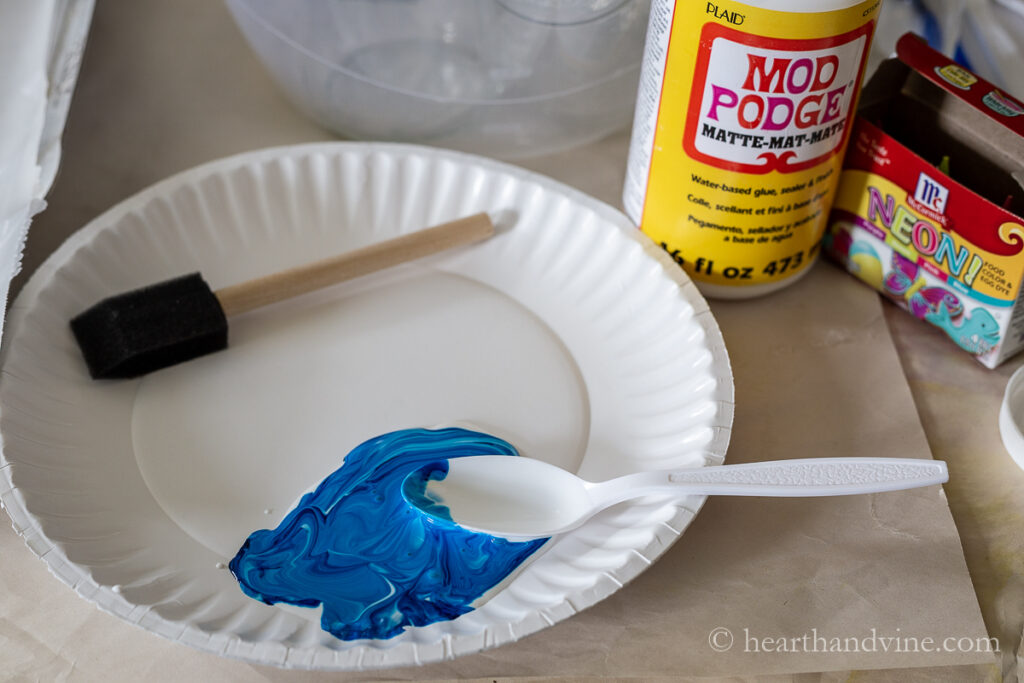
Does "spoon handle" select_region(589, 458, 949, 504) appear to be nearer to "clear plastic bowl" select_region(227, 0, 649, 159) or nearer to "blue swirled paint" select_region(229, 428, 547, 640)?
"blue swirled paint" select_region(229, 428, 547, 640)

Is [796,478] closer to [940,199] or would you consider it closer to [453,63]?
[940,199]

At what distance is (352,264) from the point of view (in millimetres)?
611

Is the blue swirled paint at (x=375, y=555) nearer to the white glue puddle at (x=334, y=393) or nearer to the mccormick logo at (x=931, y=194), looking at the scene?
the white glue puddle at (x=334, y=393)

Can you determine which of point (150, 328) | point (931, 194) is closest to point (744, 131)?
point (931, 194)

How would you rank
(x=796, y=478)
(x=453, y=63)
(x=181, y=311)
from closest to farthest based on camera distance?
(x=796, y=478) → (x=181, y=311) → (x=453, y=63)

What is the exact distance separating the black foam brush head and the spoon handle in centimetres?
26

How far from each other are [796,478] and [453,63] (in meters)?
0.40

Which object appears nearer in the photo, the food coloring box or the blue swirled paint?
the blue swirled paint

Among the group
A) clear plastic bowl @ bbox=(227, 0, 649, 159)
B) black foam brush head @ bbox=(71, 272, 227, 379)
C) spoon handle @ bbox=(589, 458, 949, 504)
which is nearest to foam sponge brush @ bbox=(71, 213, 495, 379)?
black foam brush head @ bbox=(71, 272, 227, 379)

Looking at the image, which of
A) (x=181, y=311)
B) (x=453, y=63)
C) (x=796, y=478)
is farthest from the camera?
(x=453, y=63)

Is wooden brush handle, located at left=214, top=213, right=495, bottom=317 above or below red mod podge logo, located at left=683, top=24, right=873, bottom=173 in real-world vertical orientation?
below

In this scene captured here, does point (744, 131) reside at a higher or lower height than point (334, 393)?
higher

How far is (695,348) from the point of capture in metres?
0.56

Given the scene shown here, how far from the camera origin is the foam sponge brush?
21.4 inches
